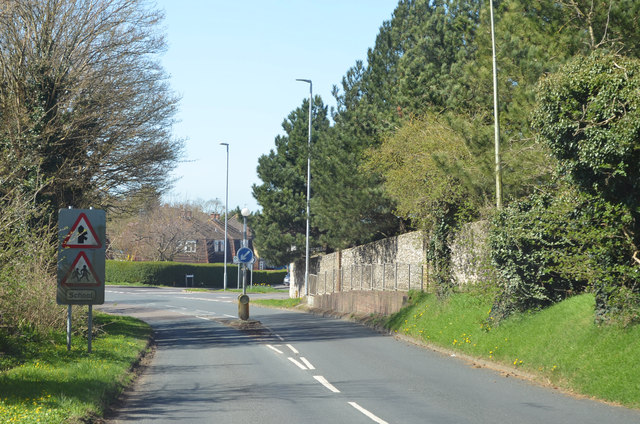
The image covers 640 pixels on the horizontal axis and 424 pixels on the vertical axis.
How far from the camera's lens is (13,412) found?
9.40 metres

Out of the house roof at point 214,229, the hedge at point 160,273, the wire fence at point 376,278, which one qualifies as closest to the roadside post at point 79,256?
the wire fence at point 376,278

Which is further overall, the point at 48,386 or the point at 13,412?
the point at 48,386

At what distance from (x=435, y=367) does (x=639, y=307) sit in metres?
4.51

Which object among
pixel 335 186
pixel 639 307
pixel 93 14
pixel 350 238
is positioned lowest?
pixel 639 307

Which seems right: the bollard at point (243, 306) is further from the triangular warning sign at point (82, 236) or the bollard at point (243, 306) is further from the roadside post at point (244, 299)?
the triangular warning sign at point (82, 236)

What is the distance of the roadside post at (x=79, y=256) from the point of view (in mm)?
15344

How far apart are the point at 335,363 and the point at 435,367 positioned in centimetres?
226

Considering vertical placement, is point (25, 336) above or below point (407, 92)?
below

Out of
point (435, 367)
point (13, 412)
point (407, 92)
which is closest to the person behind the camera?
point (13, 412)

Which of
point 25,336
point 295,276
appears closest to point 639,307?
point 25,336

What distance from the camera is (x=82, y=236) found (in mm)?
15367

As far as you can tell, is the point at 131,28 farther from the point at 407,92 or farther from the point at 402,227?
the point at 402,227

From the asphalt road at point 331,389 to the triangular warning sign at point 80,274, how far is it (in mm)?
2349

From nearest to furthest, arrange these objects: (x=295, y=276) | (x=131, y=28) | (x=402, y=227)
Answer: (x=131, y=28), (x=402, y=227), (x=295, y=276)
